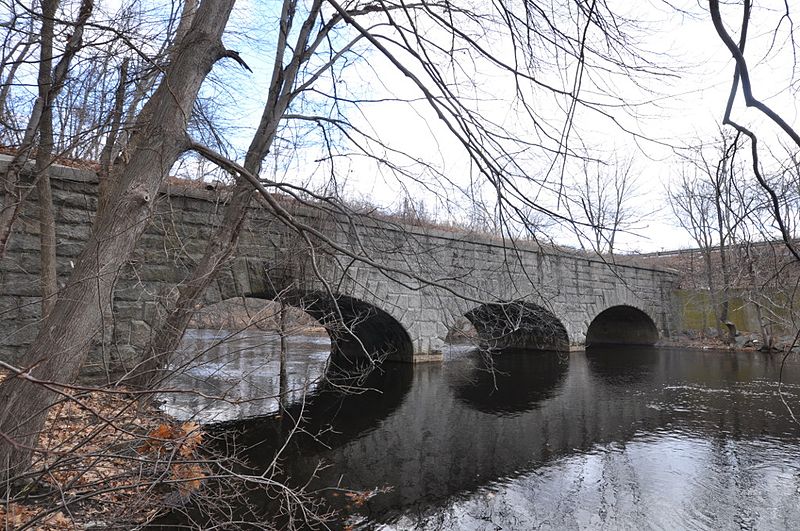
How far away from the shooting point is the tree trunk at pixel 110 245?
206 cm

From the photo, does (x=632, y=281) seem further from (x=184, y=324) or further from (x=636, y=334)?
(x=184, y=324)

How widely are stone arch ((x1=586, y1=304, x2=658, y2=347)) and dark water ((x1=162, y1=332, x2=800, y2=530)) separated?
7.60 metres

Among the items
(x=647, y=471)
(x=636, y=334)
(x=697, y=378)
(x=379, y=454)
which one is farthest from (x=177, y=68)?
(x=636, y=334)

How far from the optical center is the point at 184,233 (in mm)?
6129

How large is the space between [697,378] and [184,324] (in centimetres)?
917

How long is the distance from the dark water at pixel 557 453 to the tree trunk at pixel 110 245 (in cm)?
193

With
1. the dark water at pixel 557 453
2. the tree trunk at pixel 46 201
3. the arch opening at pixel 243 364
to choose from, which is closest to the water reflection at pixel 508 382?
the dark water at pixel 557 453

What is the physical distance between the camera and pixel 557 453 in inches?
202

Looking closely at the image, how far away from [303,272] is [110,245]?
4406 mm

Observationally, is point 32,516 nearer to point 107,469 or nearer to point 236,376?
point 107,469

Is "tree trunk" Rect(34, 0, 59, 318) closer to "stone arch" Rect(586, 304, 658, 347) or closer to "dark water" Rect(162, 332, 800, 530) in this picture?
"dark water" Rect(162, 332, 800, 530)

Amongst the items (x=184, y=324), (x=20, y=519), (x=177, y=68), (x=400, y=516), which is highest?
(x=177, y=68)

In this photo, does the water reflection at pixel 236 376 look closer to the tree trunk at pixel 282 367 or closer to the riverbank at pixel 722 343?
the tree trunk at pixel 282 367

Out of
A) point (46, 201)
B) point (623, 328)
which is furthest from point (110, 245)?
point (623, 328)
